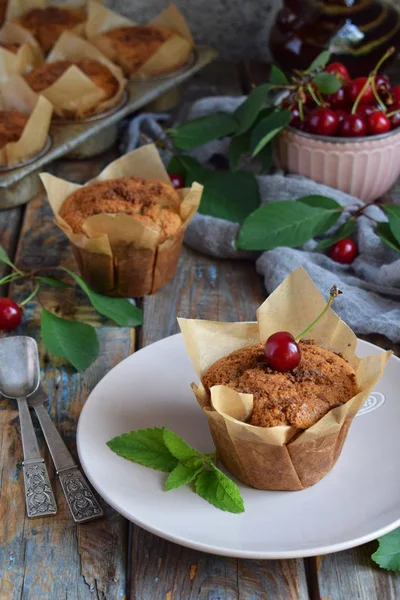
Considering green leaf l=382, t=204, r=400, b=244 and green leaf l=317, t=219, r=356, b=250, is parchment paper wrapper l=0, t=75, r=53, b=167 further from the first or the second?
green leaf l=382, t=204, r=400, b=244

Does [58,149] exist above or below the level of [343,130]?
below

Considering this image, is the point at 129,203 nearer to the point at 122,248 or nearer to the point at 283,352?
the point at 122,248

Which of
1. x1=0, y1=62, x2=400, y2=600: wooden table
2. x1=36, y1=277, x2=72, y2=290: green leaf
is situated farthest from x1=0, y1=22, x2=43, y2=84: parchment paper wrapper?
x1=0, y1=62, x2=400, y2=600: wooden table

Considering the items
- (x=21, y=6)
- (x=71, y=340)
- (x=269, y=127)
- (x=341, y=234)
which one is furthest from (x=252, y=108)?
(x=21, y=6)

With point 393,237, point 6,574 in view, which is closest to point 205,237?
point 393,237

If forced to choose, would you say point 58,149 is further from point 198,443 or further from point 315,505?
point 315,505

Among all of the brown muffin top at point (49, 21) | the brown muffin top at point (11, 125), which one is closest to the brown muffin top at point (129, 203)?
the brown muffin top at point (11, 125)
